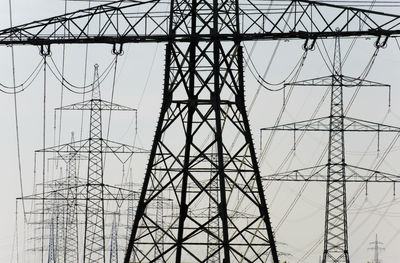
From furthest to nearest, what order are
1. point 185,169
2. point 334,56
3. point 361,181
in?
1. point 334,56
2. point 361,181
3. point 185,169

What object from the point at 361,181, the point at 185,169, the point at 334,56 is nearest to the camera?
the point at 185,169

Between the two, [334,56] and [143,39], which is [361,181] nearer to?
[334,56]

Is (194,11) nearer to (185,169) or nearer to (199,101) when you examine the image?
(199,101)

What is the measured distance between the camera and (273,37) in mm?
30516

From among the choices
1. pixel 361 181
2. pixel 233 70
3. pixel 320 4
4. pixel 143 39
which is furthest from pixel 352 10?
pixel 361 181

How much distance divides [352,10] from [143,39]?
614cm

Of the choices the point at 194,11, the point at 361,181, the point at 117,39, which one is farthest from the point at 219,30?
the point at 361,181

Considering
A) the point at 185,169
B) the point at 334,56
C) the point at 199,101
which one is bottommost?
the point at 185,169

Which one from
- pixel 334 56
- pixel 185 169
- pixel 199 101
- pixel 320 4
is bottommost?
pixel 185 169

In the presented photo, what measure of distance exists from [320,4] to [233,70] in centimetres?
323

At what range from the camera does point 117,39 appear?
31188mm

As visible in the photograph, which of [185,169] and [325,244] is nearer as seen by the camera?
[185,169]

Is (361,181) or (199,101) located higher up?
(361,181)

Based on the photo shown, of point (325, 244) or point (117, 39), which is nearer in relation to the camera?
point (117, 39)
